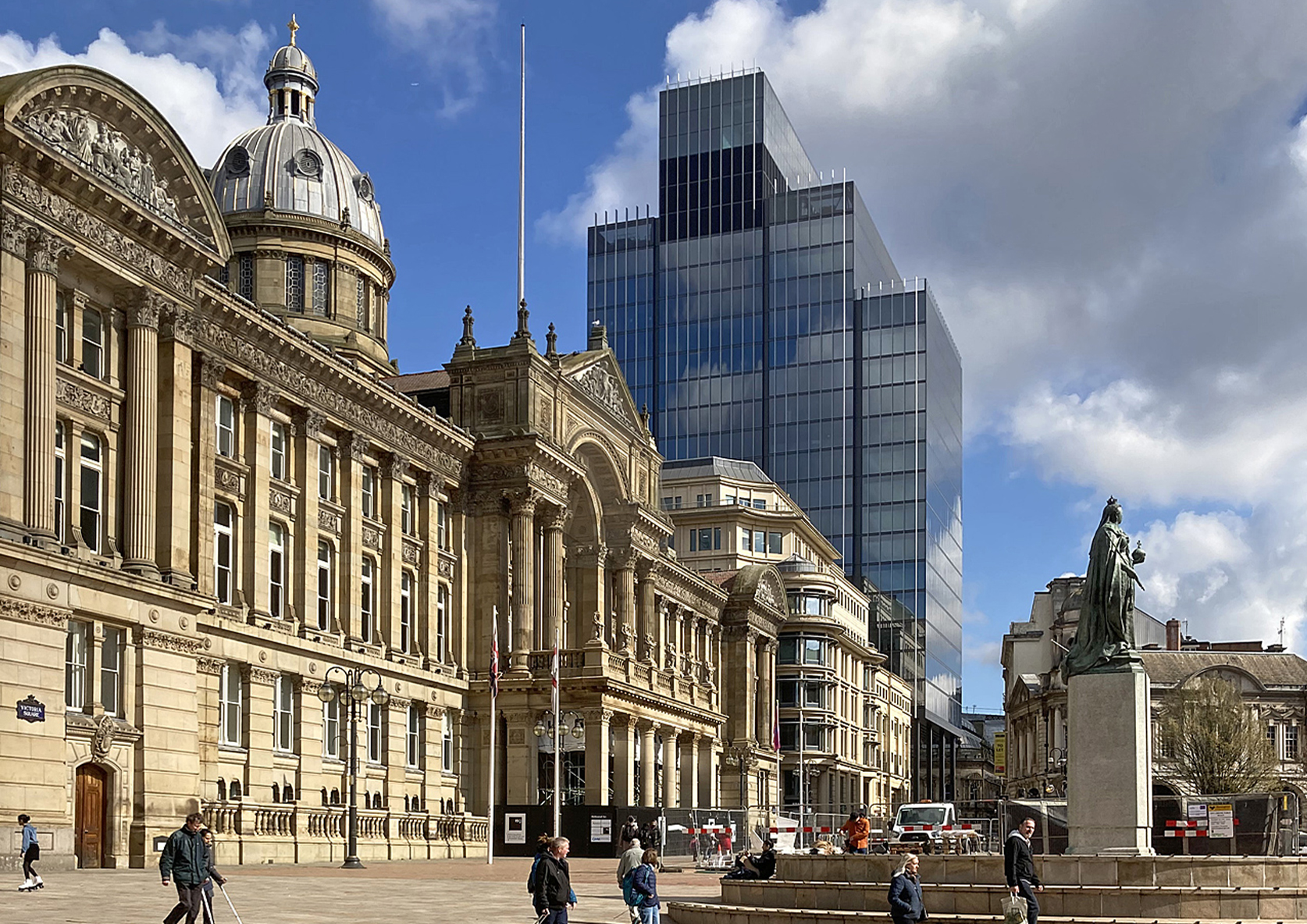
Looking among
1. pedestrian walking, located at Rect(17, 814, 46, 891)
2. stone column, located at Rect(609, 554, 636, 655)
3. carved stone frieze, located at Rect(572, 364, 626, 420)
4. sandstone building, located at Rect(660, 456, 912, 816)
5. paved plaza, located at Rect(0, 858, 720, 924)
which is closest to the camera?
paved plaza, located at Rect(0, 858, 720, 924)

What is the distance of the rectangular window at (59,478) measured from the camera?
42.1m

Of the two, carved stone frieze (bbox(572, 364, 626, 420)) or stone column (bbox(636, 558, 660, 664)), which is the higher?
carved stone frieze (bbox(572, 364, 626, 420))

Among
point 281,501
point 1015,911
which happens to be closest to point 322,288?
point 281,501

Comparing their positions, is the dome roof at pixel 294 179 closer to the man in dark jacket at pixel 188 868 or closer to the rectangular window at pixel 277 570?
the rectangular window at pixel 277 570

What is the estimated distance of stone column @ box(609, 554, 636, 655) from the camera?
82.9 meters

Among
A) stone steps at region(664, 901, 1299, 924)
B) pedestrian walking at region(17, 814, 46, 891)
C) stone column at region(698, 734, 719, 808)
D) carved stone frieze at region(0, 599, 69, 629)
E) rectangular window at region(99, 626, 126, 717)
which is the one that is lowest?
stone column at region(698, 734, 719, 808)

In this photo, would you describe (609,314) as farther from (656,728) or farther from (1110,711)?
(1110,711)

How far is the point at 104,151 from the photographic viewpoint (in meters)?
44.9

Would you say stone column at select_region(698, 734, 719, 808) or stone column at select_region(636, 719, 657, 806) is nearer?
stone column at select_region(636, 719, 657, 806)

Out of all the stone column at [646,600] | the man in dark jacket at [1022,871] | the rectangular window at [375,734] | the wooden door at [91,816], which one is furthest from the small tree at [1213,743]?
the man in dark jacket at [1022,871]

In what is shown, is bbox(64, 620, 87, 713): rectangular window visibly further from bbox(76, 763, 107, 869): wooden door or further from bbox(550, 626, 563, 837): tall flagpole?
bbox(550, 626, 563, 837): tall flagpole

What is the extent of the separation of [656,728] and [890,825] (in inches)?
789

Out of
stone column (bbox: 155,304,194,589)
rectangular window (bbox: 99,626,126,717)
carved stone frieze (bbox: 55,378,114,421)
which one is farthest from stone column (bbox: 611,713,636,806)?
carved stone frieze (bbox: 55,378,114,421)

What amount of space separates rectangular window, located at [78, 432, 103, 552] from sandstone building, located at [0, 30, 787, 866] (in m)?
0.14
